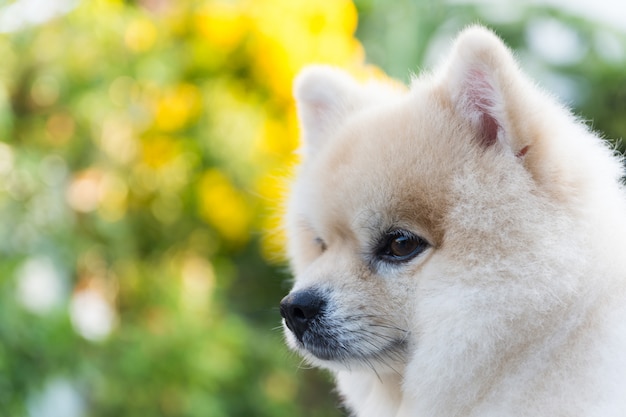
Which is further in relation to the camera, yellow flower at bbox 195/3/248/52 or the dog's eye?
yellow flower at bbox 195/3/248/52

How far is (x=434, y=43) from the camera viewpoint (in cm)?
255

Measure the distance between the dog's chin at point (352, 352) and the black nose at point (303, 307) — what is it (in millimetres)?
25

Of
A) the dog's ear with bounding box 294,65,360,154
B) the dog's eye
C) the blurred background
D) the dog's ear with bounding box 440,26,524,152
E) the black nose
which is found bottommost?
the blurred background

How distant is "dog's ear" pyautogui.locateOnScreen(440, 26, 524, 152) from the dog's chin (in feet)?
1.12

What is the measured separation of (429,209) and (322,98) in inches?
19.0

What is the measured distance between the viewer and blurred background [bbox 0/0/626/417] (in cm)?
187

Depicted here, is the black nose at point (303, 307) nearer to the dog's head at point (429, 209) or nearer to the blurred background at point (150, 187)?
the dog's head at point (429, 209)

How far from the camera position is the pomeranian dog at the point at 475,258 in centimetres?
93

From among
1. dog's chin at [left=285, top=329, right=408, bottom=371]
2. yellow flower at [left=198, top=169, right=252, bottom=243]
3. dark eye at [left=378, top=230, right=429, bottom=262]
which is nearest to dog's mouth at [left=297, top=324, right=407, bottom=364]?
dog's chin at [left=285, top=329, right=408, bottom=371]

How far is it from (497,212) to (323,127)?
1.71 feet

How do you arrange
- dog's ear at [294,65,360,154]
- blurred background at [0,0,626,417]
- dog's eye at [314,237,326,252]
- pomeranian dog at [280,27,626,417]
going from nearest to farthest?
pomeranian dog at [280,27,626,417] → dog's eye at [314,237,326,252] → dog's ear at [294,65,360,154] → blurred background at [0,0,626,417]

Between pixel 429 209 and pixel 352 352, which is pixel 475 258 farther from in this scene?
pixel 352 352

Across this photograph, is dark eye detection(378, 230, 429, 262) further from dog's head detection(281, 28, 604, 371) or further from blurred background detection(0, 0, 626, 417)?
blurred background detection(0, 0, 626, 417)

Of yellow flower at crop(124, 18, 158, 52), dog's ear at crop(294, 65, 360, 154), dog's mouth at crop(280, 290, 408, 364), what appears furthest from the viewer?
yellow flower at crop(124, 18, 158, 52)
